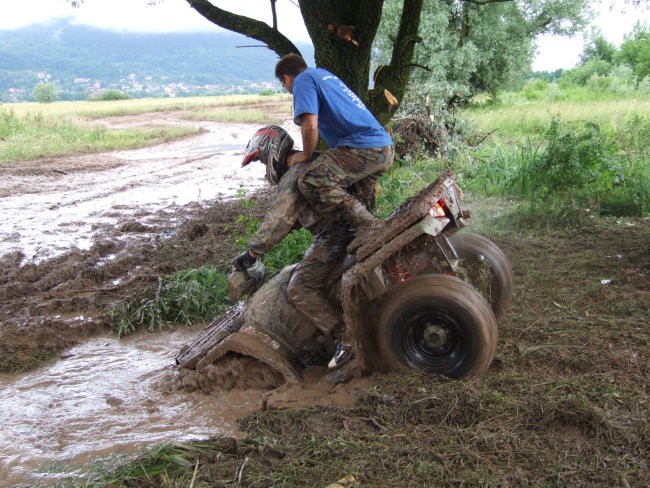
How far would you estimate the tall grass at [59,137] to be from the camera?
744 inches

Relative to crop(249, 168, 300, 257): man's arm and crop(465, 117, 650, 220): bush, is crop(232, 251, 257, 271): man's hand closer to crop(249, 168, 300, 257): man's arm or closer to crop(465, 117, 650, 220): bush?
crop(249, 168, 300, 257): man's arm

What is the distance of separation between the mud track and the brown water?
1.93 ft

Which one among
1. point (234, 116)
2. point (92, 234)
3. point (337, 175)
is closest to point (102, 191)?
point (92, 234)

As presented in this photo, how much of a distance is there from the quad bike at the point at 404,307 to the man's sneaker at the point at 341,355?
0.20 m

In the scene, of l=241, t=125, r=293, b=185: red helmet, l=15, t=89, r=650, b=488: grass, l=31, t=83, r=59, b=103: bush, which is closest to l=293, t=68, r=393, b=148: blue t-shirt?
l=241, t=125, r=293, b=185: red helmet

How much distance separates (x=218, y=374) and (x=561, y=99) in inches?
958

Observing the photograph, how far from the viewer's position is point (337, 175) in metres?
4.61

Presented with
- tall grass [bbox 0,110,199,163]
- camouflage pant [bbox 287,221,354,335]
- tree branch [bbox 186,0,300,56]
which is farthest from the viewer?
tall grass [bbox 0,110,199,163]

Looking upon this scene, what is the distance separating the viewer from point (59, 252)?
9391mm

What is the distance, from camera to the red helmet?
475 centimetres

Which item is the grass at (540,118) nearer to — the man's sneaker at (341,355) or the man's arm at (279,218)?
the man's arm at (279,218)

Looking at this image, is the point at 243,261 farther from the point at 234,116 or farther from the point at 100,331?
the point at 234,116

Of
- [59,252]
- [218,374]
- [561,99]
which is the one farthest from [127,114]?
[218,374]

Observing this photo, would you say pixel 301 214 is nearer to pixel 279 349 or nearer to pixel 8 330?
pixel 279 349
